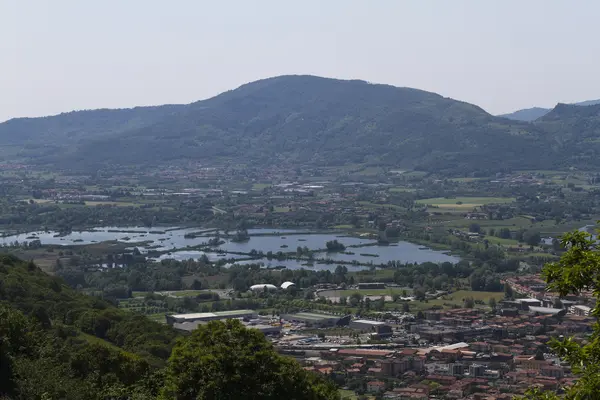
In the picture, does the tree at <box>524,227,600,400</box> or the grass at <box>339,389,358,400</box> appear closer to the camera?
the tree at <box>524,227,600,400</box>

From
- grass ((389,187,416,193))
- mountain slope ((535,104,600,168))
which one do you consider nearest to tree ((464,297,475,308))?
grass ((389,187,416,193))

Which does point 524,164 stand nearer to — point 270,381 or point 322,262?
point 322,262

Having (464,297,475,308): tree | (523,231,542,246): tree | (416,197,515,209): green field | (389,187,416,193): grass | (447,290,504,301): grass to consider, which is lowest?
(447,290,504,301): grass

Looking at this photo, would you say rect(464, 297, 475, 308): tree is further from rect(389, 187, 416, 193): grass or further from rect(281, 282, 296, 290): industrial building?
rect(389, 187, 416, 193): grass

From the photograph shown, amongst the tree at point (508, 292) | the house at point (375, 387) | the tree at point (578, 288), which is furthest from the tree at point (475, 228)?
the tree at point (578, 288)

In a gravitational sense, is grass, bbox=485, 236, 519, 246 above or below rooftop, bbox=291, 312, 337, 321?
above

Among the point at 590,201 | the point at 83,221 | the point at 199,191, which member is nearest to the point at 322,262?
the point at 83,221
